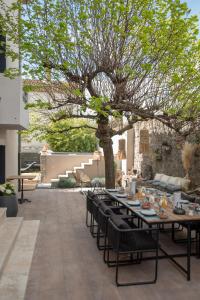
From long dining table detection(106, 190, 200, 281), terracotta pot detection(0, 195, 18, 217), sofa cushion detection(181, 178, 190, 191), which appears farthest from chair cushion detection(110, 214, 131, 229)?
sofa cushion detection(181, 178, 190, 191)

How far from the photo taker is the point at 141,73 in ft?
21.5

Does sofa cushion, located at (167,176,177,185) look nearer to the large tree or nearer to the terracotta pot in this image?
the large tree

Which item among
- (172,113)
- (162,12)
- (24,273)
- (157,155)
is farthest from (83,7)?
(157,155)

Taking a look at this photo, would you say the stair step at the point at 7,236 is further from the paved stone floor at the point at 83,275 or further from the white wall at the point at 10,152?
the white wall at the point at 10,152

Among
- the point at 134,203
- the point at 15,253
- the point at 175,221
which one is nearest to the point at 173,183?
the point at 134,203

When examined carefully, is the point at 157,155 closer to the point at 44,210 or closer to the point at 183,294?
the point at 44,210

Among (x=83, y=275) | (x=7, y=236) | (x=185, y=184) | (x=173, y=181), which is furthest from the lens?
(x=173, y=181)

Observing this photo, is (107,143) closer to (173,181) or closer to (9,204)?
(9,204)

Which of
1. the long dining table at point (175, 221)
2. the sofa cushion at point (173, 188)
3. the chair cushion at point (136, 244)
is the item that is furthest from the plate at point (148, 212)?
Result: the sofa cushion at point (173, 188)

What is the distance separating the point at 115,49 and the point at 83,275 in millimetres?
4794

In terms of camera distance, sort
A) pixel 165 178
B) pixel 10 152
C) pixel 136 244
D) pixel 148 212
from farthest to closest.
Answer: pixel 165 178, pixel 10 152, pixel 148 212, pixel 136 244

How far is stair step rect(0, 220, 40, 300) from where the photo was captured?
144 inches

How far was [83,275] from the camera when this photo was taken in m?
4.13

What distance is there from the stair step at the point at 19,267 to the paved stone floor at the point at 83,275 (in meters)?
0.11
